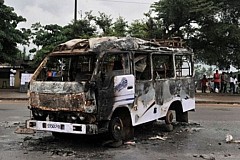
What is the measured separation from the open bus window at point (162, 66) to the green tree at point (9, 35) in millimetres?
17802

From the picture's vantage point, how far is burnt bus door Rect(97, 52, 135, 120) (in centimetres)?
853

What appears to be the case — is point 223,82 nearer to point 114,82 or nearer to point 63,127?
point 114,82

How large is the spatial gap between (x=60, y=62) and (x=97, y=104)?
87.9 inches

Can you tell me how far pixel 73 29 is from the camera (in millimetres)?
31203

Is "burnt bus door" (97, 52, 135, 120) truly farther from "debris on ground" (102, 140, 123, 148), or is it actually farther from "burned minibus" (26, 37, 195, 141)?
"debris on ground" (102, 140, 123, 148)

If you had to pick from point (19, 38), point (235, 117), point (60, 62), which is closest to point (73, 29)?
point (19, 38)

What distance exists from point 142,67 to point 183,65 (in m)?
2.44

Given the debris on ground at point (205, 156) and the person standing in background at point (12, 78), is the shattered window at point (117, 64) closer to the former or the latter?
the debris on ground at point (205, 156)

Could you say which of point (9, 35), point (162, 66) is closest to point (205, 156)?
point (162, 66)

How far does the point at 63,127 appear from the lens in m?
8.57

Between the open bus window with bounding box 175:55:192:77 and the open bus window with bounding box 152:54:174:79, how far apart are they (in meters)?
0.31

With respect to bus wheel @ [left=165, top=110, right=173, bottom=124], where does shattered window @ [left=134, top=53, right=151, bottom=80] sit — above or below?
above

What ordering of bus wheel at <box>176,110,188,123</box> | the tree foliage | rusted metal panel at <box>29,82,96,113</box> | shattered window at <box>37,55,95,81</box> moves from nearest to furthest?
1. rusted metal panel at <box>29,82,96,113</box>
2. shattered window at <box>37,55,95,81</box>
3. bus wheel at <box>176,110,188,123</box>
4. the tree foliage

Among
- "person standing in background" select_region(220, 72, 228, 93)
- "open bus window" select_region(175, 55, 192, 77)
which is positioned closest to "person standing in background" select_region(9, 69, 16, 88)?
"person standing in background" select_region(220, 72, 228, 93)
